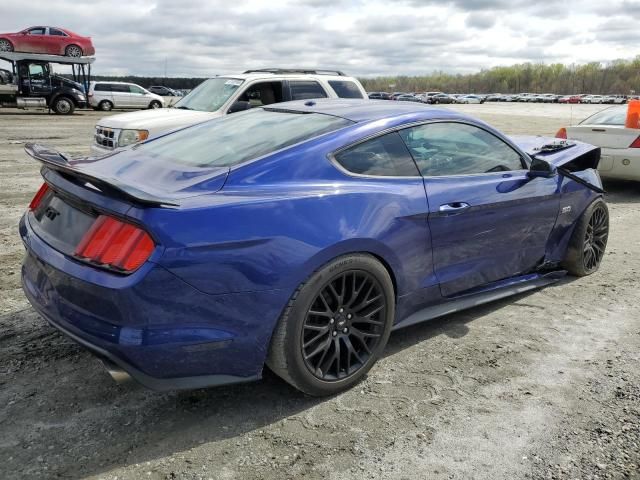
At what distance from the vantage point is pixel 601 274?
203 inches

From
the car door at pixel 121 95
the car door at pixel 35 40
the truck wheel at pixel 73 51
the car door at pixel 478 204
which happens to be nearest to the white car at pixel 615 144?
the car door at pixel 478 204

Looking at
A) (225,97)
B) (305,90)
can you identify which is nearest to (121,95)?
(225,97)

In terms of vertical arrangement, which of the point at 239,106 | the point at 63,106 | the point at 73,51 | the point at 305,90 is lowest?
the point at 63,106

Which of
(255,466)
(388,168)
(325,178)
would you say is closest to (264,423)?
(255,466)

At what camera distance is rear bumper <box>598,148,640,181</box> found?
863cm

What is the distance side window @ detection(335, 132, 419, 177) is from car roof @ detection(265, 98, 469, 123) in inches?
7.0

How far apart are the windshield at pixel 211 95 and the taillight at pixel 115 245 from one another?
6691 mm

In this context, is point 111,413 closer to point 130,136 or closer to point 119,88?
point 130,136

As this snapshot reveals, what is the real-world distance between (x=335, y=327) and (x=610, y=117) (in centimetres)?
839

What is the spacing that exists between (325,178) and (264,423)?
126 cm

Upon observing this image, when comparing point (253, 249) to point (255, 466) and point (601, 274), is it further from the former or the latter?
point (601, 274)

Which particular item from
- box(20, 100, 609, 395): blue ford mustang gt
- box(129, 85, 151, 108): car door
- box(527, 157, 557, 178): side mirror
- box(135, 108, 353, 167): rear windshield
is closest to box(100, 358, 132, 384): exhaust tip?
box(20, 100, 609, 395): blue ford mustang gt

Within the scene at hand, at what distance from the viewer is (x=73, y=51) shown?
26312 mm

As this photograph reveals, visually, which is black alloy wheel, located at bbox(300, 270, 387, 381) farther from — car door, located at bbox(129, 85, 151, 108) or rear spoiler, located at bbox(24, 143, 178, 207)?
car door, located at bbox(129, 85, 151, 108)
